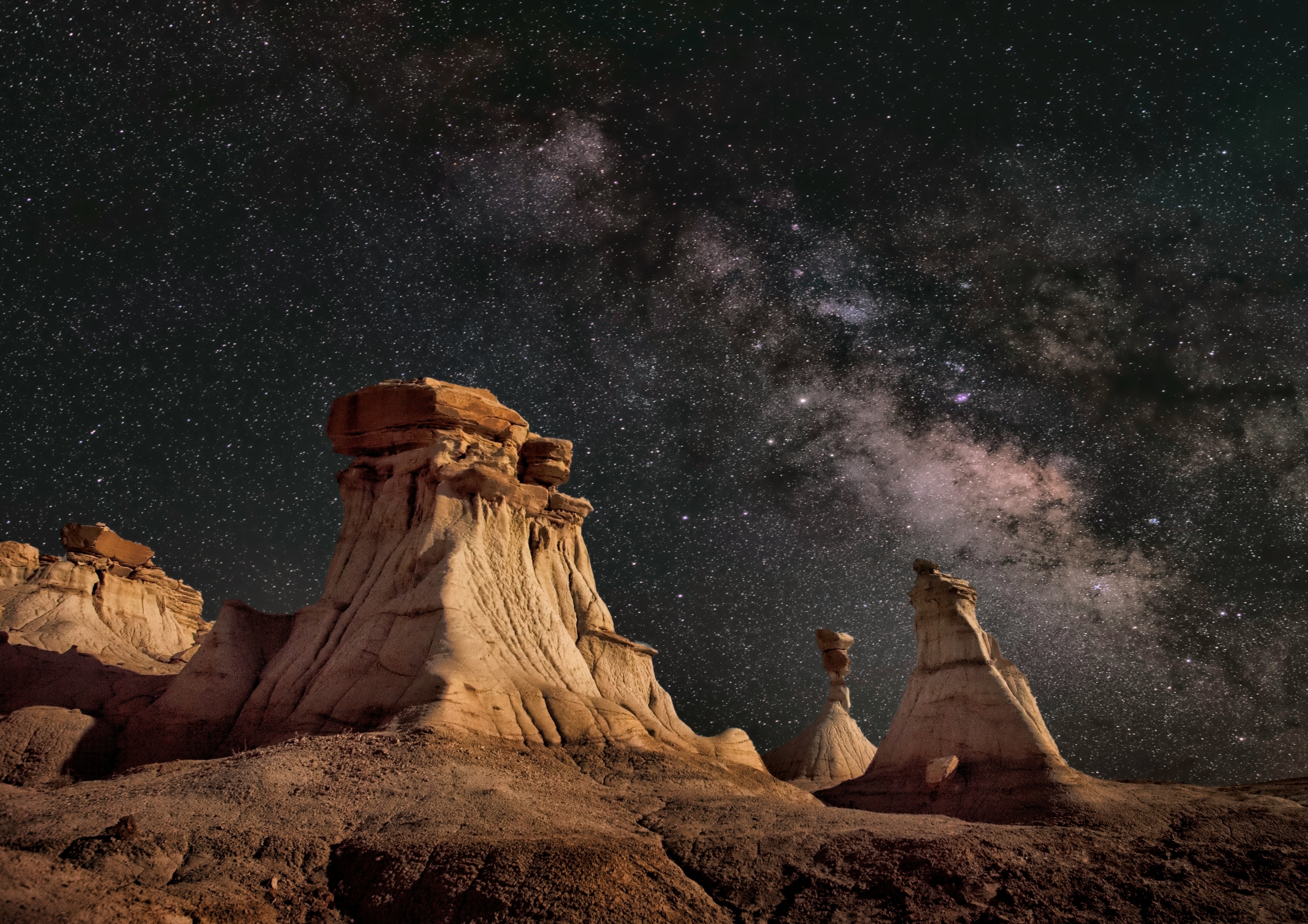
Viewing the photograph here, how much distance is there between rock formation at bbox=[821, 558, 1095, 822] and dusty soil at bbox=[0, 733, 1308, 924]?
498 centimetres

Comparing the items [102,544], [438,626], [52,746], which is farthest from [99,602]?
[438,626]

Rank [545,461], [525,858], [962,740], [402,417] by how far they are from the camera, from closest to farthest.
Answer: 1. [525,858]
2. [962,740]
3. [402,417]
4. [545,461]

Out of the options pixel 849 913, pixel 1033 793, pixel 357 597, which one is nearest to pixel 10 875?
pixel 849 913

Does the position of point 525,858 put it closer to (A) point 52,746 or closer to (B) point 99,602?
(A) point 52,746

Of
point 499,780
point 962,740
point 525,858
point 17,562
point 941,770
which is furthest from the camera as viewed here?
point 17,562

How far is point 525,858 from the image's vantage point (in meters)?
7.27

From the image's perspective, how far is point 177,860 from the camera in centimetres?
689

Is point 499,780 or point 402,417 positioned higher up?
point 402,417

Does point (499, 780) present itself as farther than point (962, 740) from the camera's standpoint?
No

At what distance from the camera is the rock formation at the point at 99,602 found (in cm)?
2594

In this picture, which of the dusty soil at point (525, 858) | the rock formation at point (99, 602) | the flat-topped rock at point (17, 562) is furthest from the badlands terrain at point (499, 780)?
the flat-topped rock at point (17, 562)

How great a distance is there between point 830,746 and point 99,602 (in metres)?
26.6

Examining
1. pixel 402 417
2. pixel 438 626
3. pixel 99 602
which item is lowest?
pixel 99 602

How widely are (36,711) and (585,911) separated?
441 inches
